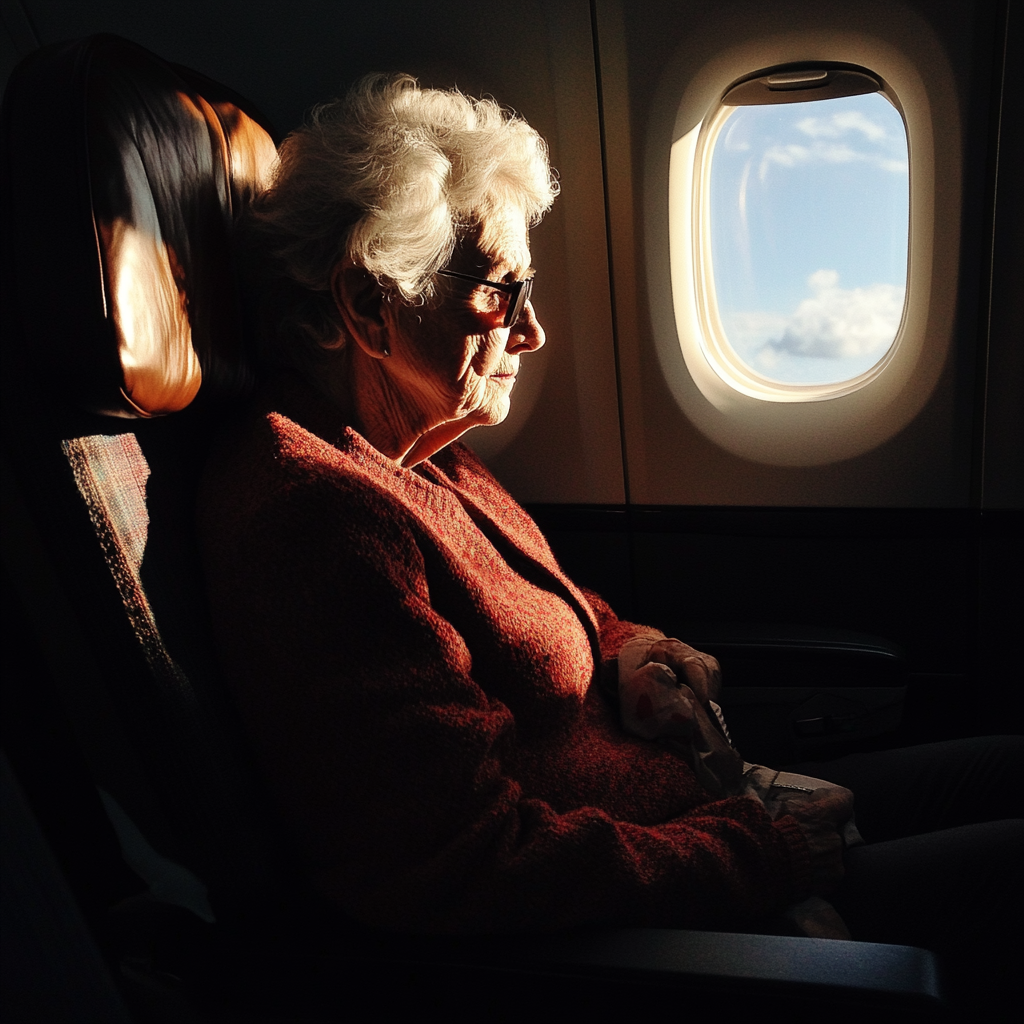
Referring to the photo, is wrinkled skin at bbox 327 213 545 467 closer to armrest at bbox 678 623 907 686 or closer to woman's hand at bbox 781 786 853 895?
armrest at bbox 678 623 907 686

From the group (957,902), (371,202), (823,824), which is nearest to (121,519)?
(371,202)

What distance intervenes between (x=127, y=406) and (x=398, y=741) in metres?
0.46

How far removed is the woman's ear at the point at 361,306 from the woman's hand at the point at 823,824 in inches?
35.3

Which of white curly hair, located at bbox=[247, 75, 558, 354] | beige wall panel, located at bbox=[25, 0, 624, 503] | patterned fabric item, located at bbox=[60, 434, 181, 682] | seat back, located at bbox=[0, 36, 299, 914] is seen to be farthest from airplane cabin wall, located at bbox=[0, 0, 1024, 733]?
patterned fabric item, located at bbox=[60, 434, 181, 682]

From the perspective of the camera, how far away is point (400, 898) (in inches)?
37.3

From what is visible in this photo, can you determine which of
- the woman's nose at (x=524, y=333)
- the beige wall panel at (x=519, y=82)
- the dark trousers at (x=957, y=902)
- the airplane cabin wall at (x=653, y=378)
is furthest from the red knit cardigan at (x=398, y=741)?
the beige wall panel at (x=519, y=82)

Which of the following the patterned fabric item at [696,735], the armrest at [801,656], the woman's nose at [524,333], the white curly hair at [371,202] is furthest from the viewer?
the armrest at [801,656]

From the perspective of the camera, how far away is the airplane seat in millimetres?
842

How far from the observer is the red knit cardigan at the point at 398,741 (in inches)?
37.6

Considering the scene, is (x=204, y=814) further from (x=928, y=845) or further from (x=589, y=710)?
(x=928, y=845)

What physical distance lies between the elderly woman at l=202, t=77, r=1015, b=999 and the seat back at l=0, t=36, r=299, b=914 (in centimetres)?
6

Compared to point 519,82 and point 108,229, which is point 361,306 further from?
point 519,82

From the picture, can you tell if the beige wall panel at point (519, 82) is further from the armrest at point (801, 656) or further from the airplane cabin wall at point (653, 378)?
the armrest at point (801, 656)

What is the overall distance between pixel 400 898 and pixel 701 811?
432mm
